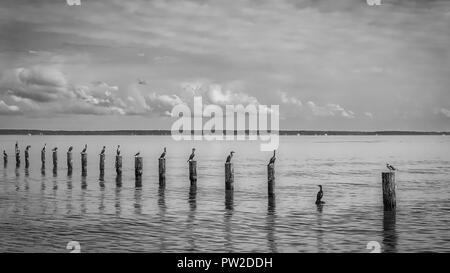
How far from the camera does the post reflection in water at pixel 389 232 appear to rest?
17.0 meters

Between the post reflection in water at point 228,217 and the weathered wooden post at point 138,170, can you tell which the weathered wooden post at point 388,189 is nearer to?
the post reflection in water at point 228,217

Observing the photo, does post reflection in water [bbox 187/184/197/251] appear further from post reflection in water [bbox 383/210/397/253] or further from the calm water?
post reflection in water [bbox 383/210/397/253]

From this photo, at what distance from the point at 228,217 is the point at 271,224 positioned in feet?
7.90

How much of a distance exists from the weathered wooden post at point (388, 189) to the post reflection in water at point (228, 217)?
6.18 metres

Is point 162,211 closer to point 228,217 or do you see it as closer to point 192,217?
point 192,217

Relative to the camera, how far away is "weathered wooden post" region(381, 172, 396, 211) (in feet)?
71.5

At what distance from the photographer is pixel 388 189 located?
882 inches

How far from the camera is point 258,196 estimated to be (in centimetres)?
3023

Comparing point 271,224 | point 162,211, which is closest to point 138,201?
point 162,211

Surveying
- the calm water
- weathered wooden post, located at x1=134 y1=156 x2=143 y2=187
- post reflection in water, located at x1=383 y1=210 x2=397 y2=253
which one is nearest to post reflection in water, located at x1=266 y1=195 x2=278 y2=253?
the calm water

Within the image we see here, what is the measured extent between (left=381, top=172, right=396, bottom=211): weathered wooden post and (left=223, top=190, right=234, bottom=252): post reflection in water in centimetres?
618
